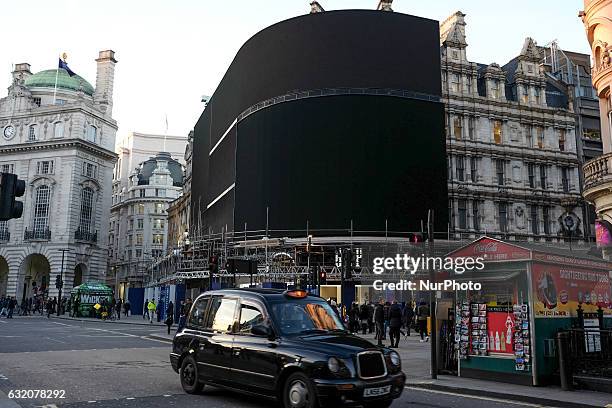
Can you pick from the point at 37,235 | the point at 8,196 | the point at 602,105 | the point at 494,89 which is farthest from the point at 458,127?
the point at 37,235

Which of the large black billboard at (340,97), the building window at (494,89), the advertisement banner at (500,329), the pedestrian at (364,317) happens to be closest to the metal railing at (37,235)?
the large black billboard at (340,97)

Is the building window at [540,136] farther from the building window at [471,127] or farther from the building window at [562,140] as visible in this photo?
the building window at [471,127]

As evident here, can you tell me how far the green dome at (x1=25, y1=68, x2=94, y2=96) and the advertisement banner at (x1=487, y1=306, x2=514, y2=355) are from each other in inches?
3051

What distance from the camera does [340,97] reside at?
4094cm

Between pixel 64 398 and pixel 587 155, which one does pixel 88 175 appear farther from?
pixel 64 398

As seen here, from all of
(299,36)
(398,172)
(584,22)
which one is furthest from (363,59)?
(584,22)

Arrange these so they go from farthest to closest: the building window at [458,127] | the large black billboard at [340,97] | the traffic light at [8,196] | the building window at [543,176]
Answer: the building window at [543,176] → the building window at [458,127] → the large black billboard at [340,97] → the traffic light at [8,196]

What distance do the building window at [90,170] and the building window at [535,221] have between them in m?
54.3

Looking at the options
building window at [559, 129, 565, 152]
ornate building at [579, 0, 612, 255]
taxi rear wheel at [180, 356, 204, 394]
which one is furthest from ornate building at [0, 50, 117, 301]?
taxi rear wheel at [180, 356, 204, 394]

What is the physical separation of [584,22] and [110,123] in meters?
67.4

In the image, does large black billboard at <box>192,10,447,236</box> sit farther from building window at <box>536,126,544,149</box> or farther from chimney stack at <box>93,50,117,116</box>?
chimney stack at <box>93,50,117,116</box>

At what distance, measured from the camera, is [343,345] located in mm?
7887

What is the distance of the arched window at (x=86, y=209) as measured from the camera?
7138cm

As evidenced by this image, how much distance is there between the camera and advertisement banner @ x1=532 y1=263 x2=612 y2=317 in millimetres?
11734
